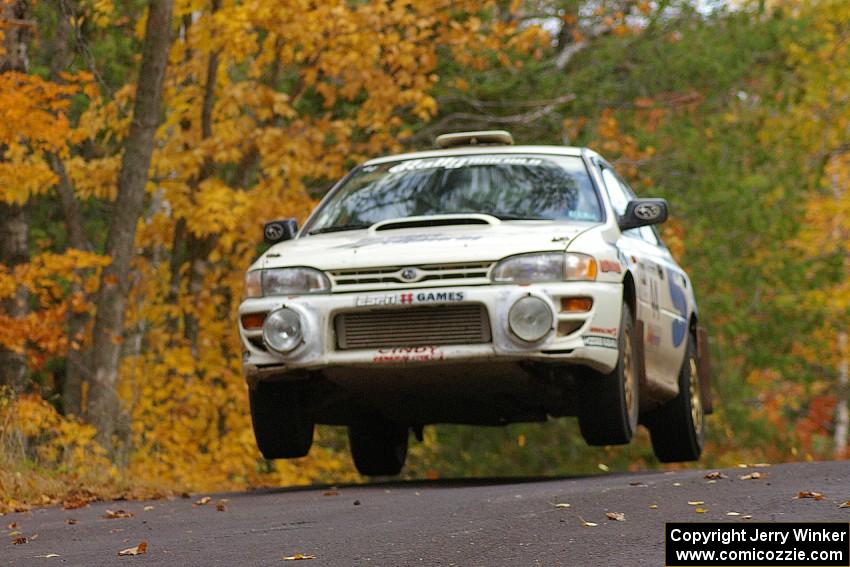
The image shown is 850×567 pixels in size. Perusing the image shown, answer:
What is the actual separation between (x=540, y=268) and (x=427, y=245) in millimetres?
648

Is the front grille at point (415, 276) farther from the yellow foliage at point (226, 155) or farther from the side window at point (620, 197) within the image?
the yellow foliage at point (226, 155)

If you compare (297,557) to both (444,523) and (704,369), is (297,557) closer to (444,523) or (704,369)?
(444,523)

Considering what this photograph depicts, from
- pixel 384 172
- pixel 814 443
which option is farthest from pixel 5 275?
pixel 814 443

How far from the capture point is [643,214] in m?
10.6

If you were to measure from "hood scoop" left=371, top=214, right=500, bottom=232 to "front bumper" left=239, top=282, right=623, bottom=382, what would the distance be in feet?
2.43

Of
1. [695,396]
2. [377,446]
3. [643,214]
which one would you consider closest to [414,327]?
[643,214]

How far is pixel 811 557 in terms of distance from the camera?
19.6 feet

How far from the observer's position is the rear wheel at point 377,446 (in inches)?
469

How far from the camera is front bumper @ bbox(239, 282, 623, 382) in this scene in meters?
9.40

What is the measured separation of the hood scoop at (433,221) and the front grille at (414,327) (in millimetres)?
743

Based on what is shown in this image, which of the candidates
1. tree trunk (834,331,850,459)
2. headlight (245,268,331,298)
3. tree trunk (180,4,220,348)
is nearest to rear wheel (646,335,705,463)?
headlight (245,268,331,298)

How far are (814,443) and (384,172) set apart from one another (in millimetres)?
28140

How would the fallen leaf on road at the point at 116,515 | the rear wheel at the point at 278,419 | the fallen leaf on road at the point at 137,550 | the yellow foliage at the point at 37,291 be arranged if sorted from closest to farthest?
1. the fallen leaf on road at the point at 137,550
2. the fallen leaf on road at the point at 116,515
3. the rear wheel at the point at 278,419
4. the yellow foliage at the point at 37,291

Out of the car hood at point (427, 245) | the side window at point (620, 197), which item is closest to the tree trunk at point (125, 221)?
the side window at point (620, 197)
